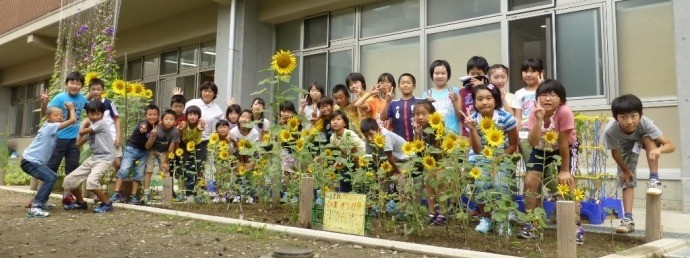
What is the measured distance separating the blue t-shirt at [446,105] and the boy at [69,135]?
13.0ft

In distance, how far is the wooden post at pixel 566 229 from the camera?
2.88 meters

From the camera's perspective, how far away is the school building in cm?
596

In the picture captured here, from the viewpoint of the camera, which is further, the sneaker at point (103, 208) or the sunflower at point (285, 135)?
the sneaker at point (103, 208)

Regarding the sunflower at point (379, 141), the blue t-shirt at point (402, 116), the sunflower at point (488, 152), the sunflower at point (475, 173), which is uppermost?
the blue t-shirt at point (402, 116)

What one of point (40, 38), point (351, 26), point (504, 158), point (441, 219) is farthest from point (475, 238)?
point (40, 38)

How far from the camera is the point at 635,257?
2.97 meters

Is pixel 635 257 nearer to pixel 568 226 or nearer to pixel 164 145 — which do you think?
pixel 568 226

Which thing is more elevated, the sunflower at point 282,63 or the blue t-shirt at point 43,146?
the sunflower at point 282,63

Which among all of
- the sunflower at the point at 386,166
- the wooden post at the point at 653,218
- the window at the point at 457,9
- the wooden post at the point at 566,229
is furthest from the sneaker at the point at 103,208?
the window at the point at 457,9

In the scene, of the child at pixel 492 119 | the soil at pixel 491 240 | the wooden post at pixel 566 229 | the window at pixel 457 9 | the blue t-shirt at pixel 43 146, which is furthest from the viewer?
the window at pixel 457 9

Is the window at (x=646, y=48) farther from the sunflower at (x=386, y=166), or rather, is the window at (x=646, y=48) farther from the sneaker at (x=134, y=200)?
the sneaker at (x=134, y=200)

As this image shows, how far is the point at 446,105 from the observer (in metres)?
4.93

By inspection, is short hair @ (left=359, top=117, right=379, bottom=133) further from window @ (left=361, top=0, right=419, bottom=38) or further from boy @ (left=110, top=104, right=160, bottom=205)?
window @ (left=361, top=0, right=419, bottom=38)

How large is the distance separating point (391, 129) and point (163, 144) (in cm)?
277
